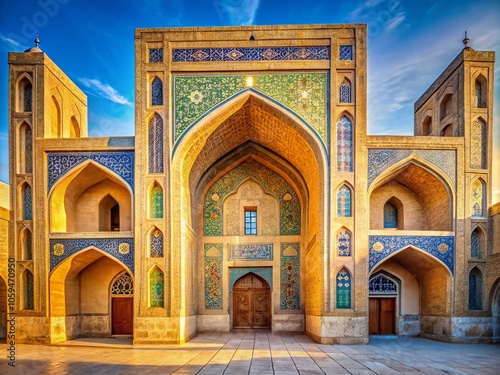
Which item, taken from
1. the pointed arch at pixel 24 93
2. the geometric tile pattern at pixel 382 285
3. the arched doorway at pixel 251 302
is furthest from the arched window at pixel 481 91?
the pointed arch at pixel 24 93

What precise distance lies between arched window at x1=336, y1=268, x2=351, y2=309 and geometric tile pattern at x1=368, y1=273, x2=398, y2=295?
91.1 inches

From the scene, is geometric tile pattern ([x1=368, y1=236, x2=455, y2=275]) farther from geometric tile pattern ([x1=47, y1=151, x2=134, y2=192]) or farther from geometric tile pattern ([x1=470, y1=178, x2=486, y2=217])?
geometric tile pattern ([x1=47, y1=151, x2=134, y2=192])

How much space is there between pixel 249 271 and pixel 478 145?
759 cm

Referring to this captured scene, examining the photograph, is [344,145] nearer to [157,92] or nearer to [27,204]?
[157,92]

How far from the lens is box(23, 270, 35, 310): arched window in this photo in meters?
10.4

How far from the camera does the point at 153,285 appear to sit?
1040cm

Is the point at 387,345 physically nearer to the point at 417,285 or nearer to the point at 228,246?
the point at 417,285

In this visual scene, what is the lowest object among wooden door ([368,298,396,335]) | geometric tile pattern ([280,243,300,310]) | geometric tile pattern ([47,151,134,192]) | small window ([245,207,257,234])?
wooden door ([368,298,396,335])

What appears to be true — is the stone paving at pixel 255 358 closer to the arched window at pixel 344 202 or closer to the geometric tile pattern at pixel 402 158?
the arched window at pixel 344 202

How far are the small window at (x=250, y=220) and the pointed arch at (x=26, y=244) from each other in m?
6.28

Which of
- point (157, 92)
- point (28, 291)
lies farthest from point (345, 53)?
point (28, 291)

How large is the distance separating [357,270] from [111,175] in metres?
6.83

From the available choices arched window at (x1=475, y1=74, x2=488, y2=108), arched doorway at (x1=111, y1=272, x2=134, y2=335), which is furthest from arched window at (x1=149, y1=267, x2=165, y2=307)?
arched window at (x1=475, y1=74, x2=488, y2=108)

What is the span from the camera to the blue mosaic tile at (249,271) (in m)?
13.2
